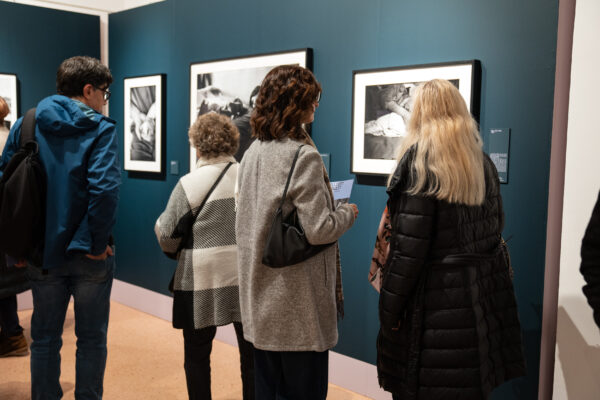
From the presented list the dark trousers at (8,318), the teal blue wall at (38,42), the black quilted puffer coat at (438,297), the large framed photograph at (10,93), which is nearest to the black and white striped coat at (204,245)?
the black quilted puffer coat at (438,297)

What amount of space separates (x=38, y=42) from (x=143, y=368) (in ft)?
11.0

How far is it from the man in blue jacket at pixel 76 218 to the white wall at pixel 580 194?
2.05 metres

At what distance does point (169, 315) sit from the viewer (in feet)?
16.9

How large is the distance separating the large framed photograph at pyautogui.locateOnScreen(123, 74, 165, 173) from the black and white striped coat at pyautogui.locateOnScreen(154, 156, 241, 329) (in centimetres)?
251

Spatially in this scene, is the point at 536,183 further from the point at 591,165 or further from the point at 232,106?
the point at 232,106

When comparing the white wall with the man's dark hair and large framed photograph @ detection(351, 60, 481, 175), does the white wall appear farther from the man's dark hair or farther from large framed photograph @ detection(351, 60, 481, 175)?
the man's dark hair

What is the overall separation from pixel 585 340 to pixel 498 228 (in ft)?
1.85

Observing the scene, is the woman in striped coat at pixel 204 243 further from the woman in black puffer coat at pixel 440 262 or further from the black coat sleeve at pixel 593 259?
the black coat sleeve at pixel 593 259

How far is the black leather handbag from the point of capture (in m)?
2.10

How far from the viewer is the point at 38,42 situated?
548 centimetres

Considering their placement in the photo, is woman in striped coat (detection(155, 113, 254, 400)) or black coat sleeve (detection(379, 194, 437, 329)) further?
woman in striped coat (detection(155, 113, 254, 400))

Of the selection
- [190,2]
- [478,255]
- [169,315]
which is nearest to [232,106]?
[190,2]

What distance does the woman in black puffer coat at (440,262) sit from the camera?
2.15 m

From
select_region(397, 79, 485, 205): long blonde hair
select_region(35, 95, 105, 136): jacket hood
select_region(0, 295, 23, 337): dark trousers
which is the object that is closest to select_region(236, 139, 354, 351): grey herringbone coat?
select_region(397, 79, 485, 205): long blonde hair
